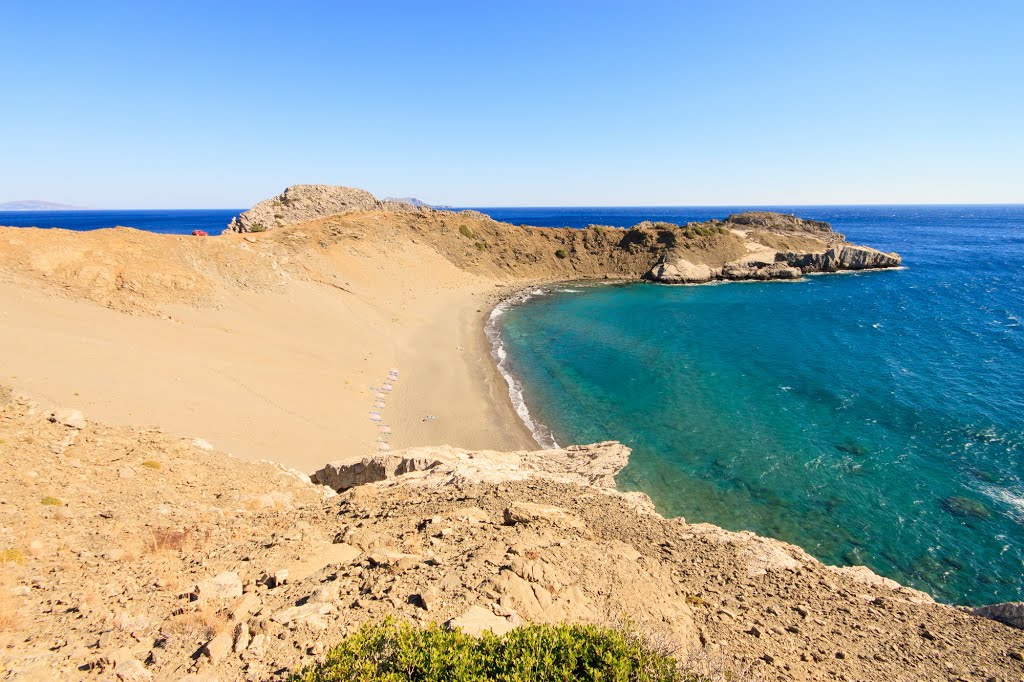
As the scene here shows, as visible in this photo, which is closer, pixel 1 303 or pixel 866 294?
pixel 1 303

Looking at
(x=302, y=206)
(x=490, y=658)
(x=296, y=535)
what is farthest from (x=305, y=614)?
(x=302, y=206)

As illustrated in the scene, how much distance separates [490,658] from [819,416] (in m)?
24.4

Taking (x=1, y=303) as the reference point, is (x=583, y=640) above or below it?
below

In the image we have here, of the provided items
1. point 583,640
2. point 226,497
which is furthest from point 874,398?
point 226,497

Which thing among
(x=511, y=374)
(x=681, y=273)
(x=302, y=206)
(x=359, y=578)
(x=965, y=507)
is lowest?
(x=965, y=507)

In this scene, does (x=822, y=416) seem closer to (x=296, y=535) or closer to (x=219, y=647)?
(x=296, y=535)

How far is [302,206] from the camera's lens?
247 ft

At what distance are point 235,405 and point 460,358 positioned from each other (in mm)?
16225

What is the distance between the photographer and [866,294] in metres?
56.2

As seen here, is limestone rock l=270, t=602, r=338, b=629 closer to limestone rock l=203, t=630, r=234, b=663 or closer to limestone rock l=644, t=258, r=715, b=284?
limestone rock l=203, t=630, r=234, b=663

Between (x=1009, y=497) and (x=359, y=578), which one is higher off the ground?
(x=359, y=578)

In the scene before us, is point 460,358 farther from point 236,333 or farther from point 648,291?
point 648,291

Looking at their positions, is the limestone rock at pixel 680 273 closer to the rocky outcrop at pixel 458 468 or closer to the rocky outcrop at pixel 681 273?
the rocky outcrop at pixel 681 273

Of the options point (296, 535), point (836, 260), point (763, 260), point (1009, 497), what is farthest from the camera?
point (836, 260)
